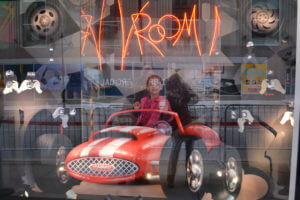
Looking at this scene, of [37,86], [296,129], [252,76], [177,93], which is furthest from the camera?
[177,93]

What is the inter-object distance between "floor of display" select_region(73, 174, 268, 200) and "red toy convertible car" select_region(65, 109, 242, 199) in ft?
0.18

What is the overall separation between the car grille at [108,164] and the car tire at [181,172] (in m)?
0.28

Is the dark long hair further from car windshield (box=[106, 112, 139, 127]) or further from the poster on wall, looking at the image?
the poster on wall

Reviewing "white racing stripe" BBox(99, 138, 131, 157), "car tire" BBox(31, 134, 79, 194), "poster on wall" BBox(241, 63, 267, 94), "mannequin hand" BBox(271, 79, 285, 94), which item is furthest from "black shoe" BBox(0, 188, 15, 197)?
"mannequin hand" BBox(271, 79, 285, 94)

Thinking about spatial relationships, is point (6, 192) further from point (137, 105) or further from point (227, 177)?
point (227, 177)

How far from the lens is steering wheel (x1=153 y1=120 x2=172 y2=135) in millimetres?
2929

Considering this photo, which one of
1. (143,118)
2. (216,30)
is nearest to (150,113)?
(143,118)

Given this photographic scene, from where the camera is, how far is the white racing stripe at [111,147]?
8.77 ft

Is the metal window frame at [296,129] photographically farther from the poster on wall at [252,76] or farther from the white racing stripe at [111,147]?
the white racing stripe at [111,147]

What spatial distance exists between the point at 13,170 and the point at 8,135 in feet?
1.23

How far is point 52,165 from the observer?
9.91 feet

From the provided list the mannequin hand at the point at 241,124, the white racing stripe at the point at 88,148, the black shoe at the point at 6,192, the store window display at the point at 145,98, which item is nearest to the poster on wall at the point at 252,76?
the store window display at the point at 145,98

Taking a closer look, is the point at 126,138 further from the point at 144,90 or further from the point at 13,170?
the point at 13,170

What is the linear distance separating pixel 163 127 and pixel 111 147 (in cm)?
58
